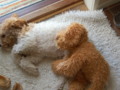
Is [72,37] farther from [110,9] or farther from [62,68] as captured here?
[110,9]

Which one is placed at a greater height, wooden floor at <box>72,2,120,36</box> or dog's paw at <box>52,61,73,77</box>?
wooden floor at <box>72,2,120,36</box>

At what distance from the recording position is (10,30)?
4.40 feet

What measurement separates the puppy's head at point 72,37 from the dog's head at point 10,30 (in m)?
0.33

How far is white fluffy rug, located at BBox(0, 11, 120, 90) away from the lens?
1.35 meters

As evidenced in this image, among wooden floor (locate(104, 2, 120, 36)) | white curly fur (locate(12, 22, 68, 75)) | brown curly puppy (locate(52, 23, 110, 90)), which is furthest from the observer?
wooden floor (locate(104, 2, 120, 36))

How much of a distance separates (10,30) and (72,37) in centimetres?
46

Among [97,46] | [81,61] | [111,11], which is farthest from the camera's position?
[111,11]

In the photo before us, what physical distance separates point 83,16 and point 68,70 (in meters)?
0.53

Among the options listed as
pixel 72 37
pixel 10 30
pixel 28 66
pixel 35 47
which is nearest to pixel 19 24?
pixel 10 30

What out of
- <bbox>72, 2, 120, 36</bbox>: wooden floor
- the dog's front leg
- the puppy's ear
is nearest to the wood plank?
<bbox>72, 2, 120, 36</bbox>: wooden floor

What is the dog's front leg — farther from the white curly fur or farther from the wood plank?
the wood plank

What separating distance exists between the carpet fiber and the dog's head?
27 cm

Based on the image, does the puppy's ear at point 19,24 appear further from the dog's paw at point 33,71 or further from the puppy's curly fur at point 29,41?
the dog's paw at point 33,71

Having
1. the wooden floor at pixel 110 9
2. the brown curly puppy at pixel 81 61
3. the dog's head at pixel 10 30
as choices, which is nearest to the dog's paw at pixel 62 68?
the brown curly puppy at pixel 81 61
